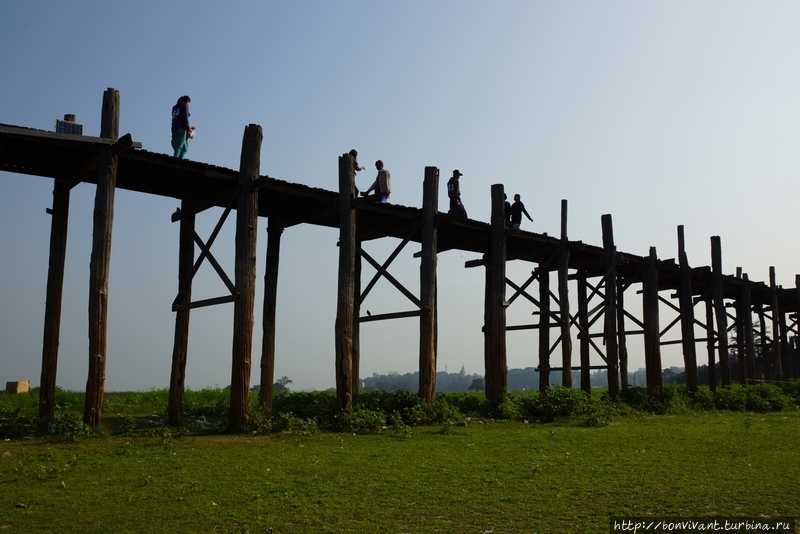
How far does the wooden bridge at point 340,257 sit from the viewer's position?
1114cm

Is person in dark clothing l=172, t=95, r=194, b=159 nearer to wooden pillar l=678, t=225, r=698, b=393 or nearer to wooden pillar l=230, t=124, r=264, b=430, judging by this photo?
wooden pillar l=230, t=124, r=264, b=430

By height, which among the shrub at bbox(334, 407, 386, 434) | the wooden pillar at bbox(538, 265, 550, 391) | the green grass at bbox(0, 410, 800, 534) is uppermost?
the wooden pillar at bbox(538, 265, 550, 391)

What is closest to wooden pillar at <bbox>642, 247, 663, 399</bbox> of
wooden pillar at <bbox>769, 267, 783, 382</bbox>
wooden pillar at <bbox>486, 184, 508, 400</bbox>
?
wooden pillar at <bbox>486, 184, 508, 400</bbox>

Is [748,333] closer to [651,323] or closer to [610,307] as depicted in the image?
[651,323]

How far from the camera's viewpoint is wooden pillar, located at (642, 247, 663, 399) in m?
21.1

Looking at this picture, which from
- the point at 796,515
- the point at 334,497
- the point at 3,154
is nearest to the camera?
the point at 796,515

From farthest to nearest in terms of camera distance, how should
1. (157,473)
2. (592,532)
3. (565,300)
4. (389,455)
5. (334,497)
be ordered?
(565,300), (389,455), (157,473), (334,497), (592,532)

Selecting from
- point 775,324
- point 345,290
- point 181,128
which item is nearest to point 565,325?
point 345,290

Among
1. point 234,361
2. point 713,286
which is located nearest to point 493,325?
point 234,361

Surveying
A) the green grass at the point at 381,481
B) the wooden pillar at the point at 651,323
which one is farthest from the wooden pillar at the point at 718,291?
the green grass at the point at 381,481

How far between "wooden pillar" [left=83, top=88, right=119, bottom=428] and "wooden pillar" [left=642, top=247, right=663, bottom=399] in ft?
51.5

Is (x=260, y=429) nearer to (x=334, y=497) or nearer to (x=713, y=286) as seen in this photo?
(x=334, y=497)

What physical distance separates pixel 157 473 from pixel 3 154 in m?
6.44

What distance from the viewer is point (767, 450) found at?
10.2 meters
